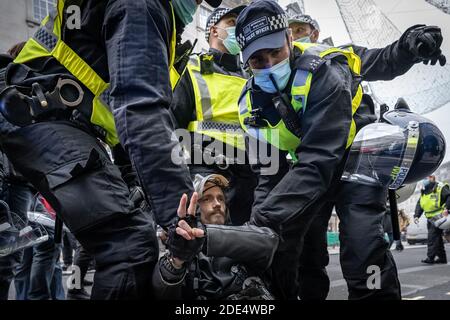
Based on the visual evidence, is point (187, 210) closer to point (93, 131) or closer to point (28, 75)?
point (93, 131)

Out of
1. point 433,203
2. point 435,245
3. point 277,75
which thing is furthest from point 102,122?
point 433,203

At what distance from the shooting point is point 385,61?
2.60 m

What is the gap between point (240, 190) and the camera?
2680 mm

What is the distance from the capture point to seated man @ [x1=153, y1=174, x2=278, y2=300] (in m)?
0.99

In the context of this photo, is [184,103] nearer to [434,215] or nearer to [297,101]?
[297,101]

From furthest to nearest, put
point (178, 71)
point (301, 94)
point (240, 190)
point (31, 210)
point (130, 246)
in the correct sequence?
point (31, 210), point (240, 190), point (301, 94), point (178, 71), point (130, 246)

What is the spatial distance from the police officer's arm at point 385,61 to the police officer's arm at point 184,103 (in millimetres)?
1054

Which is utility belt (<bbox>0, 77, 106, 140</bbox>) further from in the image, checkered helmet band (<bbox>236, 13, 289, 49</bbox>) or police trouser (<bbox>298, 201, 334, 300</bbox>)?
police trouser (<bbox>298, 201, 334, 300</bbox>)

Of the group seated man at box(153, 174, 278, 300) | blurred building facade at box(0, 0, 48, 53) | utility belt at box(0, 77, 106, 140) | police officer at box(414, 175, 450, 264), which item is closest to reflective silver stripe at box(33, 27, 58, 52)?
utility belt at box(0, 77, 106, 140)

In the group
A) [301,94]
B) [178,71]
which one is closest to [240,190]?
[301,94]

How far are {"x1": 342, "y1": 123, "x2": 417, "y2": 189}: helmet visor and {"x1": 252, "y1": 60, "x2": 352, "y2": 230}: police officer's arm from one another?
0.19m

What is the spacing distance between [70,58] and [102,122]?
0.22 metres

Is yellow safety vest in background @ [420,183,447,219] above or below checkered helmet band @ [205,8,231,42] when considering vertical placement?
below
